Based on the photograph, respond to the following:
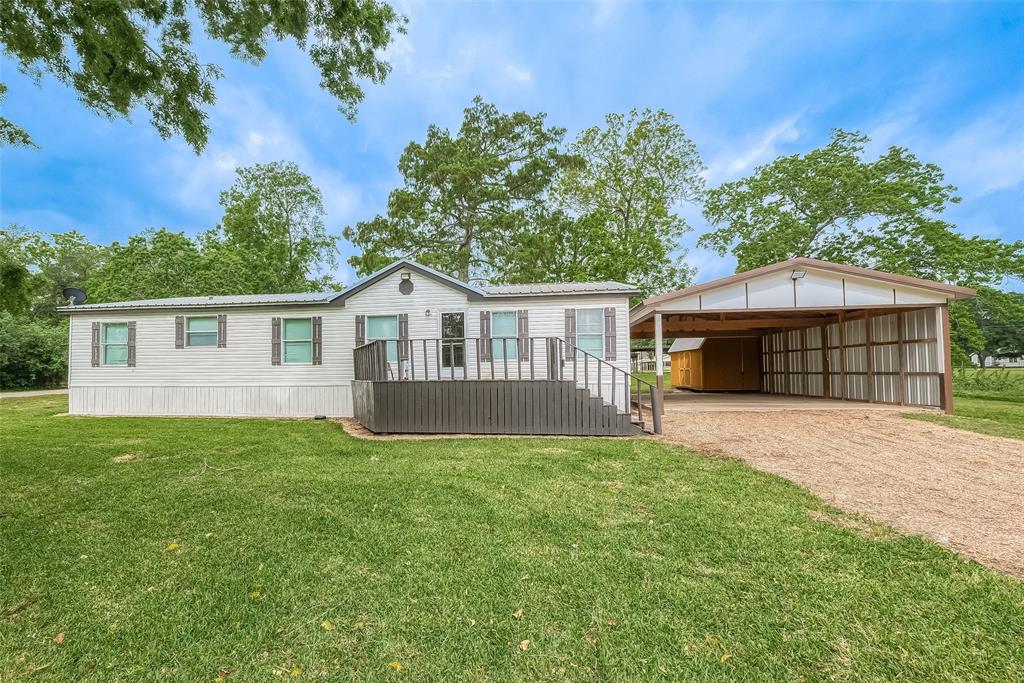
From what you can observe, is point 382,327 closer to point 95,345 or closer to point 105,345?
point 105,345

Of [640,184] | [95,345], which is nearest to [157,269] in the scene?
[95,345]

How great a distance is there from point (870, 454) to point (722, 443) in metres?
1.76

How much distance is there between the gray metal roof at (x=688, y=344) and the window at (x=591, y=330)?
10229 mm

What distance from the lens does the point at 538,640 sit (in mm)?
2109

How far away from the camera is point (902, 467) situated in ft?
17.0

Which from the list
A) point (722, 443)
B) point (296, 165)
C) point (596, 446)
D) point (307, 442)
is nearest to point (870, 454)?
point (722, 443)

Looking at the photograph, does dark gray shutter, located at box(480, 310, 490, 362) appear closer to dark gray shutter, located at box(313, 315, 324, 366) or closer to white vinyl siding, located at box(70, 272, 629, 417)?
white vinyl siding, located at box(70, 272, 629, 417)

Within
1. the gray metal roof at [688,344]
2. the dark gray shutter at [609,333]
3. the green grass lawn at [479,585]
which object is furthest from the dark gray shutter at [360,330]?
the gray metal roof at [688,344]

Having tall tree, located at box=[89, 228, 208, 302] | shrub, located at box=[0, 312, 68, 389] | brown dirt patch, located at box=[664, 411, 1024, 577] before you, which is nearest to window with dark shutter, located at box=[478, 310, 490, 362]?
brown dirt patch, located at box=[664, 411, 1024, 577]

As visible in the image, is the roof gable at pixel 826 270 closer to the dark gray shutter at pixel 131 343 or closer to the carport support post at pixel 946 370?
the carport support post at pixel 946 370

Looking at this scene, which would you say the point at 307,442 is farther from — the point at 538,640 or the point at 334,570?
the point at 538,640

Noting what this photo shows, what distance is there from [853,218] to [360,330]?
21.2 metres

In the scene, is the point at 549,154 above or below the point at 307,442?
above

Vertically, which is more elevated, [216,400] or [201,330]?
[201,330]
